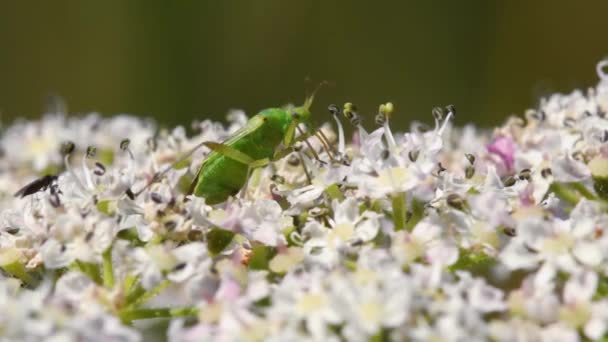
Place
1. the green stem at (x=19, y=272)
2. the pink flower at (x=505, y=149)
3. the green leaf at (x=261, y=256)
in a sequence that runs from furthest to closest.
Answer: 1. the pink flower at (x=505, y=149)
2. the green stem at (x=19, y=272)
3. the green leaf at (x=261, y=256)

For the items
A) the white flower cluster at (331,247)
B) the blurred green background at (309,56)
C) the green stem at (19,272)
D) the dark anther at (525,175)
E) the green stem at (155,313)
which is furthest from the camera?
the blurred green background at (309,56)

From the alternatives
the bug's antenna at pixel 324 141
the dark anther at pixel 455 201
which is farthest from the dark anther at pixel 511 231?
the bug's antenna at pixel 324 141

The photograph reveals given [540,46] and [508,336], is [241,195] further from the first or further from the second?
[540,46]

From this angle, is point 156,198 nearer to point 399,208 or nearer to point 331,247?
point 331,247

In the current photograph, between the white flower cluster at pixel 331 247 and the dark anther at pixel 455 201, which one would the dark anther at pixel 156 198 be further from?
the dark anther at pixel 455 201

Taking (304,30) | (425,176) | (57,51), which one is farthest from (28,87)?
(425,176)

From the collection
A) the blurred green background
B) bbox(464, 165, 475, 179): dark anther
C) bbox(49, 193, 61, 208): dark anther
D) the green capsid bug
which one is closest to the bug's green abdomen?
the green capsid bug
